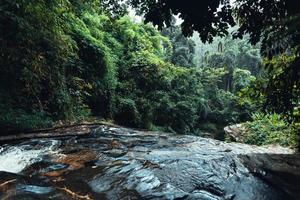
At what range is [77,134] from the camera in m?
7.61

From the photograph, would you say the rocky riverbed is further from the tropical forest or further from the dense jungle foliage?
the dense jungle foliage

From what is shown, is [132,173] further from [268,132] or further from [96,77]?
[268,132]

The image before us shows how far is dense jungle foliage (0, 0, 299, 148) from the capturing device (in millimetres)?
7133

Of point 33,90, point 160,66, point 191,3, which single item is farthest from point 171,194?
point 160,66

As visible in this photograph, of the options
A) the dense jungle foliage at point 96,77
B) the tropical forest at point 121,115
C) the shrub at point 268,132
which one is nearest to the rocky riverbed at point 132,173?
the tropical forest at point 121,115

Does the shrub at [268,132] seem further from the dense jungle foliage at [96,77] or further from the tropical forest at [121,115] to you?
the dense jungle foliage at [96,77]

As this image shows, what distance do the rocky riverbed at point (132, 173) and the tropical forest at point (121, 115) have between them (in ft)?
0.05

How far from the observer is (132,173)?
457 centimetres

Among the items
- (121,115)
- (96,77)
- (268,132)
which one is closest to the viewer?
(96,77)

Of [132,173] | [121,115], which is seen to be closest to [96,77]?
[121,115]

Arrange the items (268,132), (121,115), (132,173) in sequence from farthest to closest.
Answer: (268,132)
(121,115)
(132,173)

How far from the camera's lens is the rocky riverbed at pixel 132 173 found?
383cm

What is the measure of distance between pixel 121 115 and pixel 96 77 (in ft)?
7.37

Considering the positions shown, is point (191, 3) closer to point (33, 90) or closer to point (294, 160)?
point (294, 160)
